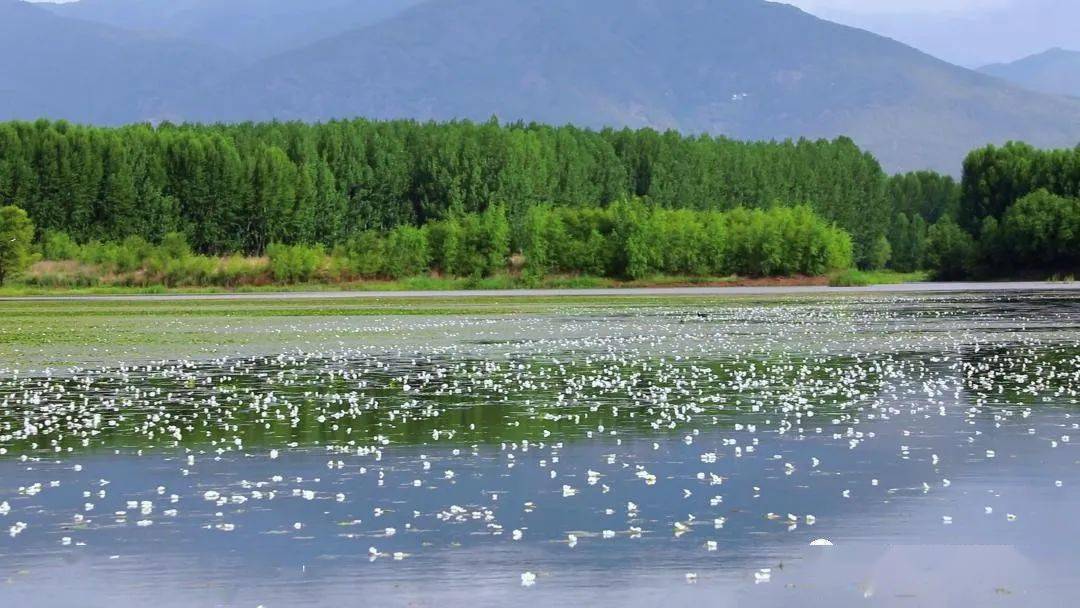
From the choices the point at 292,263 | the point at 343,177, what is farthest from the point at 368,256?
the point at 343,177

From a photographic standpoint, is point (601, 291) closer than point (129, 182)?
Yes

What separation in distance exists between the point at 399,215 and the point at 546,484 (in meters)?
146

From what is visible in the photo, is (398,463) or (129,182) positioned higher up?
(129,182)

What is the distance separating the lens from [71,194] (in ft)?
489

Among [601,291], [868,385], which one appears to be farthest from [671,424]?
[601,291]

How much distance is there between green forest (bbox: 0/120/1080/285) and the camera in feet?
459

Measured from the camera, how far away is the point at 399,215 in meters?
165

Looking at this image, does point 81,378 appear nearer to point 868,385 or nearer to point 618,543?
point 868,385

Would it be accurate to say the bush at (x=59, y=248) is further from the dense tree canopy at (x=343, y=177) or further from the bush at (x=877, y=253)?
the bush at (x=877, y=253)

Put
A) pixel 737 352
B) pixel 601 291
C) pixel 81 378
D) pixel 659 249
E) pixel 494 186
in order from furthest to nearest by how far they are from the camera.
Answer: pixel 494 186
pixel 659 249
pixel 601 291
pixel 737 352
pixel 81 378

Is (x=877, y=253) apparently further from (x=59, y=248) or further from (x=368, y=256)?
(x=59, y=248)

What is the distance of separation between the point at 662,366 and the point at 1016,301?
186 ft

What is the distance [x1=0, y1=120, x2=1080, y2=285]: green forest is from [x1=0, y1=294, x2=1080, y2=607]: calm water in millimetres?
102613

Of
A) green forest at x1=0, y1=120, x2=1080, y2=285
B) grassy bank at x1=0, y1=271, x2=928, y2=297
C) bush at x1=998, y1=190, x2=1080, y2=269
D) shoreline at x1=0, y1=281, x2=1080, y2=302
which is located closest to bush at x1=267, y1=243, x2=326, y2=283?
green forest at x1=0, y1=120, x2=1080, y2=285
